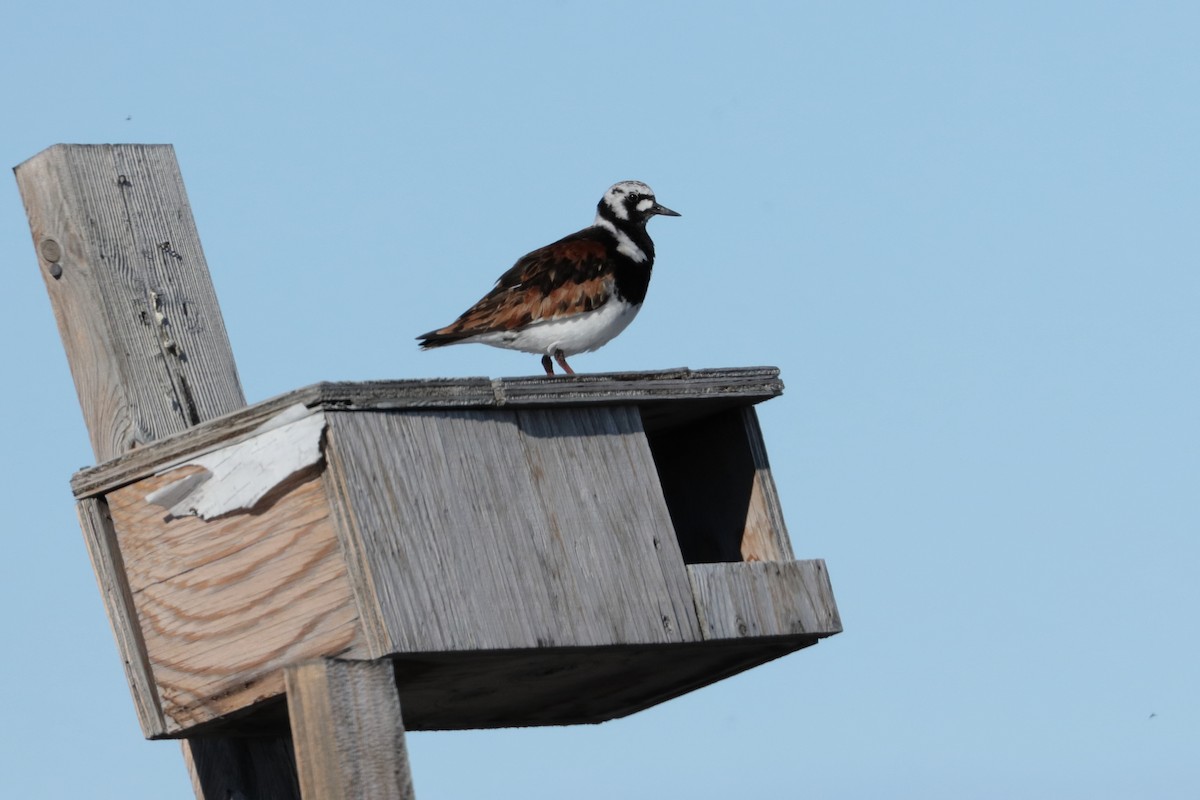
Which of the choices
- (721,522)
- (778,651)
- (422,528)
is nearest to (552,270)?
(721,522)

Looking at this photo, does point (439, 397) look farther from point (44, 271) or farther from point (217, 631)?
point (44, 271)

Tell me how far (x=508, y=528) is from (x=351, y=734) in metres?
0.86

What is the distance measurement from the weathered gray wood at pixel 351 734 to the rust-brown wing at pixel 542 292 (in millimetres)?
2380

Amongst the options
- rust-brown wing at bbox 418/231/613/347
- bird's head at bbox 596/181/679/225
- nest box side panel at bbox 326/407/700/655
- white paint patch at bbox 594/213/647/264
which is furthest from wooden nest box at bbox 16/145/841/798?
bird's head at bbox 596/181/679/225

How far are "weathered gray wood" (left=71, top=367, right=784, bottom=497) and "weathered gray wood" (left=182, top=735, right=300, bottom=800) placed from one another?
938mm

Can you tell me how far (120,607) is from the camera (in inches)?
289

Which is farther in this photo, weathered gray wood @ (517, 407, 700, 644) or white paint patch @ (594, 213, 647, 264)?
white paint patch @ (594, 213, 647, 264)

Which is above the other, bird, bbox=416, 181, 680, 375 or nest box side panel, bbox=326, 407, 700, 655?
bird, bbox=416, 181, 680, 375

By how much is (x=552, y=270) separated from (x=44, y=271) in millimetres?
2197

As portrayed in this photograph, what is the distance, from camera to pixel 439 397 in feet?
23.0

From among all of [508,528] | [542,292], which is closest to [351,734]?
[508,528]

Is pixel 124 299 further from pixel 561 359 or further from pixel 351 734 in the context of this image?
pixel 561 359

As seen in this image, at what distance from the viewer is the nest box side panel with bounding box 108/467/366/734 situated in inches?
267

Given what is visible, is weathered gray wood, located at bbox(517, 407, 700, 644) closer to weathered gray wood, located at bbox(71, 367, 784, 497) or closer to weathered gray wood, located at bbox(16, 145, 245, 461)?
weathered gray wood, located at bbox(71, 367, 784, 497)
